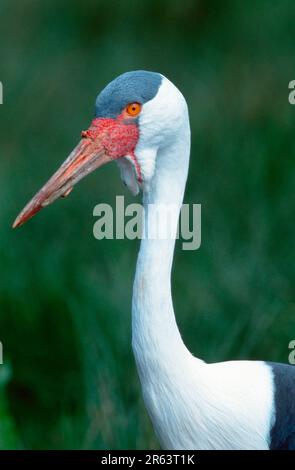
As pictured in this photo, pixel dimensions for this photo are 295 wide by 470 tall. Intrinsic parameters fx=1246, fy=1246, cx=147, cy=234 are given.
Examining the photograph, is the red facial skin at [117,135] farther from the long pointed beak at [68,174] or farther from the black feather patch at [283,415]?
the black feather patch at [283,415]

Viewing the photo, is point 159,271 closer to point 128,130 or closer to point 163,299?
point 163,299

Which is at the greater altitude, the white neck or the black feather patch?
the white neck

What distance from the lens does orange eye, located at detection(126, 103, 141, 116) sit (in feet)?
7.88

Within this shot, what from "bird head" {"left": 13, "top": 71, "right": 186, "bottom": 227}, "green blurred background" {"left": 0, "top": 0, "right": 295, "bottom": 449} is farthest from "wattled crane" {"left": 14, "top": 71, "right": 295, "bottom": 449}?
"green blurred background" {"left": 0, "top": 0, "right": 295, "bottom": 449}

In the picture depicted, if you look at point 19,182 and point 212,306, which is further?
point 19,182

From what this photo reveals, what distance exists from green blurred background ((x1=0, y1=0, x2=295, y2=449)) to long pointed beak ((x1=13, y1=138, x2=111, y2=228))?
1.29 meters

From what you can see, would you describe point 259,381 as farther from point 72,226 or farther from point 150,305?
point 72,226

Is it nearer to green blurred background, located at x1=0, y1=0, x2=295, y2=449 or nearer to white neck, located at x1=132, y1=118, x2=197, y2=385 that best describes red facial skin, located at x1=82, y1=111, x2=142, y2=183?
white neck, located at x1=132, y1=118, x2=197, y2=385

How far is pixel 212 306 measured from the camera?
4.09 metres

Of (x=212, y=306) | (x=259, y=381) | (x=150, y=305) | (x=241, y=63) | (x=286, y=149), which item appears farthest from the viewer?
(x=241, y=63)

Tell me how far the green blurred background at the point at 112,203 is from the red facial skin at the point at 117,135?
4.36ft

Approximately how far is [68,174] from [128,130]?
5.7 inches

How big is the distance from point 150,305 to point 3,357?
177cm
